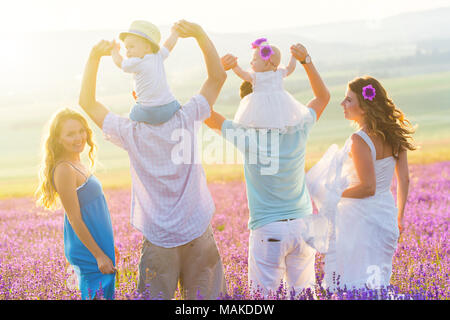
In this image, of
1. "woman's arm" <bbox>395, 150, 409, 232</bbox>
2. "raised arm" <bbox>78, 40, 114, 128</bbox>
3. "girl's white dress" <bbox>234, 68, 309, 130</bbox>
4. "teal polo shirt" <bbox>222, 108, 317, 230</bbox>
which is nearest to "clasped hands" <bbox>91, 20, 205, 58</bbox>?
"raised arm" <bbox>78, 40, 114, 128</bbox>

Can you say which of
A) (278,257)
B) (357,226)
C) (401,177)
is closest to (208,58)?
(278,257)

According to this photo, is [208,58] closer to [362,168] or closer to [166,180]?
[166,180]

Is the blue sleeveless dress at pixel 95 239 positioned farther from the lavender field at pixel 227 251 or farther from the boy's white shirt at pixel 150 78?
the boy's white shirt at pixel 150 78

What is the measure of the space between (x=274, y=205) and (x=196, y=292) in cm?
82

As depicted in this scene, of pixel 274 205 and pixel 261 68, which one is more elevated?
pixel 261 68

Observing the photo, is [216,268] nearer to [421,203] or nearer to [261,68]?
[261,68]

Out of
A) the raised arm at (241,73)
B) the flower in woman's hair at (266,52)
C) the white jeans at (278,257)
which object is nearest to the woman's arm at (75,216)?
the white jeans at (278,257)

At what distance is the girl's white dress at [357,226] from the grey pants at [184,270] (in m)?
1.02

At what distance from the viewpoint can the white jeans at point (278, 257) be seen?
3531 millimetres

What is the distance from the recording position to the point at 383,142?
399 cm

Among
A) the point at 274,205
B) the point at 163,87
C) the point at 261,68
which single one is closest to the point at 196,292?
the point at 274,205

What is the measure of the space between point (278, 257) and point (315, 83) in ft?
4.61

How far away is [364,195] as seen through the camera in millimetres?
3895
